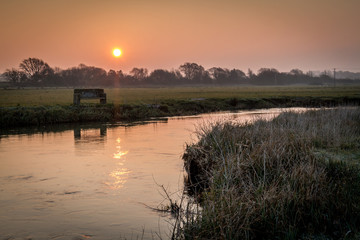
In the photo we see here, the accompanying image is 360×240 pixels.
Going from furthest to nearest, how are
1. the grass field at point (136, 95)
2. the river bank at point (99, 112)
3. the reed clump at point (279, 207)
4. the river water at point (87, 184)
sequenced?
the grass field at point (136, 95) → the river bank at point (99, 112) → the river water at point (87, 184) → the reed clump at point (279, 207)

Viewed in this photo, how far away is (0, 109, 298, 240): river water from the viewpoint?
8.42 m

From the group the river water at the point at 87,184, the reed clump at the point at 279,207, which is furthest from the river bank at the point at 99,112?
the reed clump at the point at 279,207

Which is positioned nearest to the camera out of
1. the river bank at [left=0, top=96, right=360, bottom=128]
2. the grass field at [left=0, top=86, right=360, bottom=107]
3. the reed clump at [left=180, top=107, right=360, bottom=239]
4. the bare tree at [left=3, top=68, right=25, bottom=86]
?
the reed clump at [left=180, top=107, right=360, bottom=239]

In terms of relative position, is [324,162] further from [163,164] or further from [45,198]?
[45,198]

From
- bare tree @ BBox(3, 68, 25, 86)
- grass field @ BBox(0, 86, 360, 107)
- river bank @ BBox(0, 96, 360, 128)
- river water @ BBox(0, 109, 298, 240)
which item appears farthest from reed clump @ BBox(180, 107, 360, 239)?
bare tree @ BBox(3, 68, 25, 86)

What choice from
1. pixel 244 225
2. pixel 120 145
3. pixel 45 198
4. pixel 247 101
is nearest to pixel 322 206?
pixel 244 225

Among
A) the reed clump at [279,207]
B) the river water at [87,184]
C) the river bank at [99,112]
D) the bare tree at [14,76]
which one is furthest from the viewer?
the bare tree at [14,76]

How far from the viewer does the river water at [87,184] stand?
27.6ft

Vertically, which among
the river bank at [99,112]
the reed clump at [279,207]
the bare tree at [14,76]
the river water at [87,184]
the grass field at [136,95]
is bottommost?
the river water at [87,184]

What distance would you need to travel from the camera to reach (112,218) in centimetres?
897

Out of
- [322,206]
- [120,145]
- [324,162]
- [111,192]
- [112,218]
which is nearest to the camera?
[322,206]

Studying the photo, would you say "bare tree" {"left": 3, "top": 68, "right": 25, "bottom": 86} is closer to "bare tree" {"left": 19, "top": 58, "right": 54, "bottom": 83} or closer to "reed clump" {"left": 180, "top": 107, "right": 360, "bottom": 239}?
"bare tree" {"left": 19, "top": 58, "right": 54, "bottom": 83}

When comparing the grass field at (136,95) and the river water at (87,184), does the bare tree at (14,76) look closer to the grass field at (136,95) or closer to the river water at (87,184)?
the grass field at (136,95)

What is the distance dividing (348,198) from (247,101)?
132 feet
